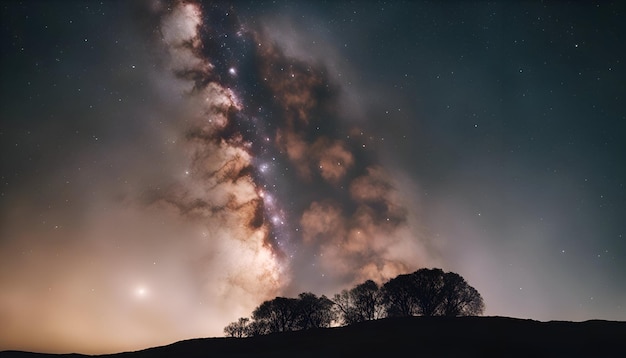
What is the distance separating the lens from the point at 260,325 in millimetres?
78188

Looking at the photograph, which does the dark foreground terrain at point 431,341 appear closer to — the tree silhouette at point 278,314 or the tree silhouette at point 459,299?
the tree silhouette at point 459,299

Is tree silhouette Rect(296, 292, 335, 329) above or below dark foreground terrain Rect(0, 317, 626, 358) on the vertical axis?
above

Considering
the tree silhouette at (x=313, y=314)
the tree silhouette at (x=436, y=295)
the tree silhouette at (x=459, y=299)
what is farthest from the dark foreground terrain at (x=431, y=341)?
the tree silhouette at (x=313, y=314)

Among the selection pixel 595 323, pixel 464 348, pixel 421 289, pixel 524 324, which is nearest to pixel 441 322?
pixel 524 324

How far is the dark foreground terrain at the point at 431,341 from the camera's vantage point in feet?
97.7

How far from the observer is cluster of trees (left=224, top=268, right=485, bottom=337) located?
66.1 meters

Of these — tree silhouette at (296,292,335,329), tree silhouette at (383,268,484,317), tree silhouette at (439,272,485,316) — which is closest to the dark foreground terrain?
tree silhouette at (383,268,484,317)

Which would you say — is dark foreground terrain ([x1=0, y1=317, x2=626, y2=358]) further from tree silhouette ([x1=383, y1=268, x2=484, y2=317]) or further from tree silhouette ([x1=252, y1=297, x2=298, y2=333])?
tree silhouette ([x1=252, y1=297, x2=298, y2=333])

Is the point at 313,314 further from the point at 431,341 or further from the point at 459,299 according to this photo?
the point at 431,341

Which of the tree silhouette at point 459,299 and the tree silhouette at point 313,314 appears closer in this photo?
the tree silhouette at point 459,299

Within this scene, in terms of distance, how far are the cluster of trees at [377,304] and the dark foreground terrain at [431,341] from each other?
2241 cm

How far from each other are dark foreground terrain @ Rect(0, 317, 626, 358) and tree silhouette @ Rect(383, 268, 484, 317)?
22013 mm

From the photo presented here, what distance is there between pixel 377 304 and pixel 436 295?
1094 centimetres

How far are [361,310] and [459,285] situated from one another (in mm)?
17782
